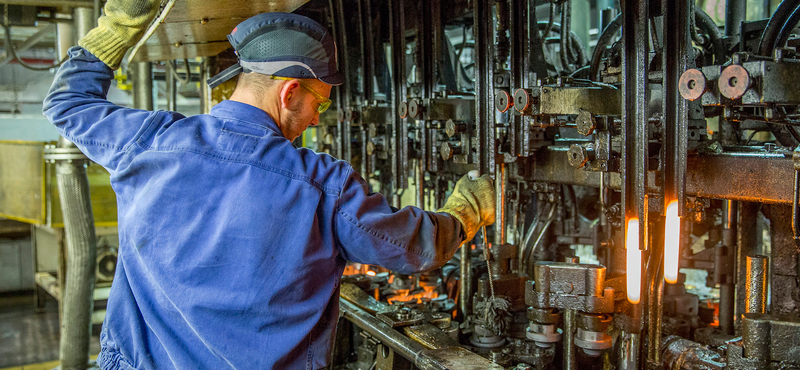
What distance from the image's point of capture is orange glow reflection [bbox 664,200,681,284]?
1.90 meters

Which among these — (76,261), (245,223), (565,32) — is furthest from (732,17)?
(76,261)

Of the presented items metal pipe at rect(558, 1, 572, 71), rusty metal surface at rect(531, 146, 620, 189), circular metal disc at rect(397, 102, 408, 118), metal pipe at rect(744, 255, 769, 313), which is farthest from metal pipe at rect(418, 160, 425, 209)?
metal pipe at rect(744, 255, 769, 313)

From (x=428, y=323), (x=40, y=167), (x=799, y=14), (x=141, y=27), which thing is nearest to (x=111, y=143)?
(x=141, y=27)

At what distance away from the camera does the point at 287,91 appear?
62.0 inches

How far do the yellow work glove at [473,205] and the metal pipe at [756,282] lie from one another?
1.01 meters

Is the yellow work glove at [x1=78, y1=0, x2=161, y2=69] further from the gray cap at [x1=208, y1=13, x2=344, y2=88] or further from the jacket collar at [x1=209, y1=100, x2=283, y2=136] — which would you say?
the jacket collar at [x1=209, y1=100, x2=283, y2=136]

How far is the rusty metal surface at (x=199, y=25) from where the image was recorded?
2311 millimetres

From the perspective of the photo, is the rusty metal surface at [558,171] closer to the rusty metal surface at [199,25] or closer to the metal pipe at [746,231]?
the metal pipe at [746,231]

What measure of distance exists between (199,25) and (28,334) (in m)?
4.44

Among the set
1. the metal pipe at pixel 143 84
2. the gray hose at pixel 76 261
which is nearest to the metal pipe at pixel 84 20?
the metal pipe at pixel 143 84

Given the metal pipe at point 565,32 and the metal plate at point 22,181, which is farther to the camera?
the metal plate at point 22,181

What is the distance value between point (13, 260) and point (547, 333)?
6.78m

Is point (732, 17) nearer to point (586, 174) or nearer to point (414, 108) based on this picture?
point (586, 174)

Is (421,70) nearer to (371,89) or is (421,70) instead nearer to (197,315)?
(371,89)
